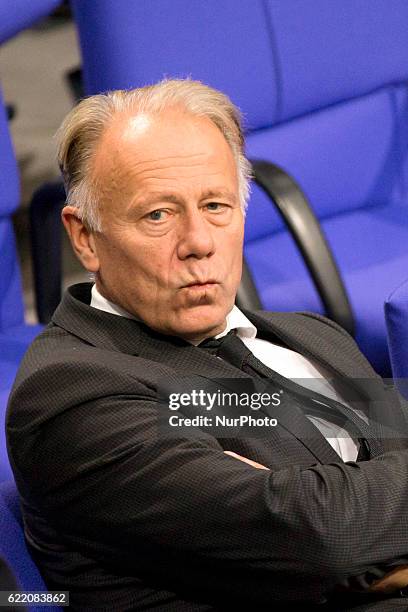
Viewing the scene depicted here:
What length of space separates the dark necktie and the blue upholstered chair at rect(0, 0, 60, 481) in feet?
3.12

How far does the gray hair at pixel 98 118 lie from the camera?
1.63 meters

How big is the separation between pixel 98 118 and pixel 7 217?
107 centimetres

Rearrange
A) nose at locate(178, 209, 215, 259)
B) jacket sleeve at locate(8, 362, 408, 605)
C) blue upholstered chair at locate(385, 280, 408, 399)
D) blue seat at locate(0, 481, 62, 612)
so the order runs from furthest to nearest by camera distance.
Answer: blue upholstered chair at locate(385, 280, 408, 399) → nose at locate(178, 209, 215, 259) → blue seat at locate(0, 481, 62, 612) → jacket sleeve at locate(8, 362, 408, 605)

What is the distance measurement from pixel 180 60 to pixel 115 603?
165 centimetres

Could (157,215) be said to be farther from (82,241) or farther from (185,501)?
(185,501)

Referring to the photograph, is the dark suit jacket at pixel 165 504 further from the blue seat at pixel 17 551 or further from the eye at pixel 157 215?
the eye at pixel 157 215

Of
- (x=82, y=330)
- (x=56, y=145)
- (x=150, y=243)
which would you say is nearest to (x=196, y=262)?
(x=150, y=243)

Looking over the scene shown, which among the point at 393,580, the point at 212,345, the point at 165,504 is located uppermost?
the point at 212,345

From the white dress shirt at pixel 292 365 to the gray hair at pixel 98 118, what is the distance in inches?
5.1

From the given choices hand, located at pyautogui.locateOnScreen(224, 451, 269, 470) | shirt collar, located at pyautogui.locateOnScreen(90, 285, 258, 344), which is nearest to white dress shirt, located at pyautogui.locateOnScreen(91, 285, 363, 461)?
shirt collar, located at pyautogui.locateOnScreen(90, 285, 258, 344)

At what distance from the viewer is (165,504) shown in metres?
1.36

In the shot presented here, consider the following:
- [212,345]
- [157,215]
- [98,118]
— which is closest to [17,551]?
[212,345]

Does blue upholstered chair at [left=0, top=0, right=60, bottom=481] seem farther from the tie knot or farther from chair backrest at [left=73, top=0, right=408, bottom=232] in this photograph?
the tie knot

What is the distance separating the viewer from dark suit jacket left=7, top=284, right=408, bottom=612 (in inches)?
53.4
